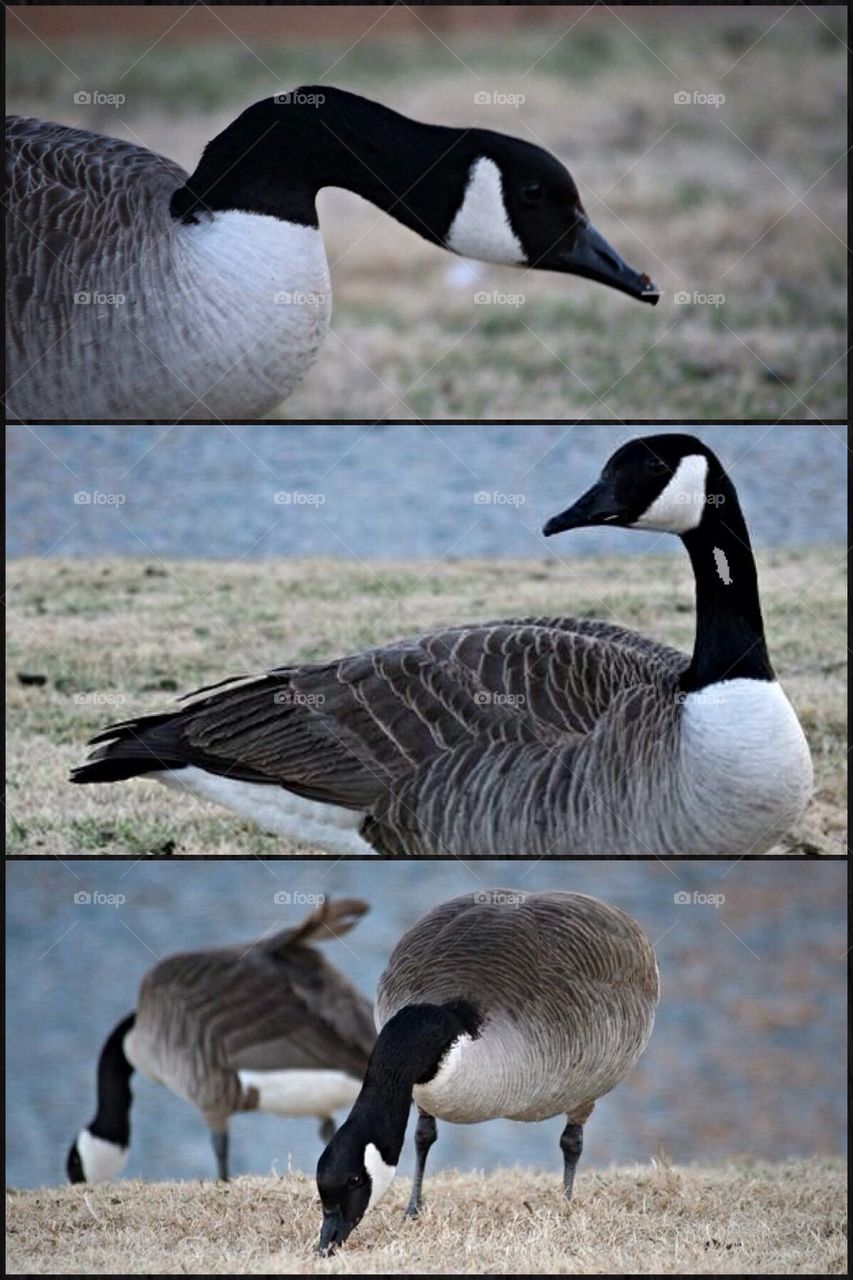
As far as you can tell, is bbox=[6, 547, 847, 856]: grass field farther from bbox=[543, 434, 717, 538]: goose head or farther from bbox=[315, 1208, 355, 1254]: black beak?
bbox=[315, 1208, 355, 1254]: black beak

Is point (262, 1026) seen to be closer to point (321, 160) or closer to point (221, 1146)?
point (221, 1146)

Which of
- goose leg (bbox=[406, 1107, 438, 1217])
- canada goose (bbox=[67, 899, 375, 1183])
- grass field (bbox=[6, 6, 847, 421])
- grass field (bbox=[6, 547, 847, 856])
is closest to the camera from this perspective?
goose leg (bbox=[406, 1107, 438, 1217])

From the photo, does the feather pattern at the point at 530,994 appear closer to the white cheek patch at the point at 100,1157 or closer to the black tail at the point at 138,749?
the black tail at the point at 138,749

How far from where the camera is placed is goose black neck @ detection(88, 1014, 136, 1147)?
18.0 feet

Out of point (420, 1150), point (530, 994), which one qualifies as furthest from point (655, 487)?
point (420, 1150)

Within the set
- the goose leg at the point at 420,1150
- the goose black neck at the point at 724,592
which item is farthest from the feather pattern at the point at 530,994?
the goose black neck at the point at 724,592

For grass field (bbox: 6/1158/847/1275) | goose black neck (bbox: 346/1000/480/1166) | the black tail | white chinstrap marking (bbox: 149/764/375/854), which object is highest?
the black tail

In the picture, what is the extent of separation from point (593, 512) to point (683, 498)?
9.1 inches

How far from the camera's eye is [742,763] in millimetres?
3947

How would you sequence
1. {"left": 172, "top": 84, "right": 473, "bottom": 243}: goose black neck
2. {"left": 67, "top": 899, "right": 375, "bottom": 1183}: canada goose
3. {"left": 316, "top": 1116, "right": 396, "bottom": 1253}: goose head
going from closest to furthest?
{"left": 316, "top": 1116, "right": 396, "bottom": 1253}: goose head < {"left": 172, "top": 84, "right": 473, "bottom": 243}: goose black neck < {"left": 67, "top": 899, "right": 375, "bottom": 1183}: canada goose

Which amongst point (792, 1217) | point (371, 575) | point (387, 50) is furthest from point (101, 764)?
point (387, 50)

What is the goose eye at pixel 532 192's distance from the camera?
406cm

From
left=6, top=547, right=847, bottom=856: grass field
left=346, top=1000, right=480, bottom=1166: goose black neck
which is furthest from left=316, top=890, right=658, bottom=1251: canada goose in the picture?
left=6, top=547, right=847, bottom=856: grass field

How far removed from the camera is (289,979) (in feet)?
16.2
